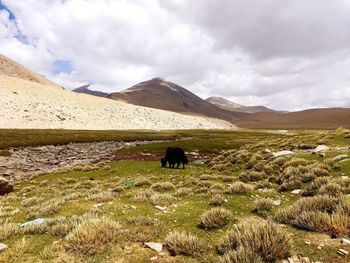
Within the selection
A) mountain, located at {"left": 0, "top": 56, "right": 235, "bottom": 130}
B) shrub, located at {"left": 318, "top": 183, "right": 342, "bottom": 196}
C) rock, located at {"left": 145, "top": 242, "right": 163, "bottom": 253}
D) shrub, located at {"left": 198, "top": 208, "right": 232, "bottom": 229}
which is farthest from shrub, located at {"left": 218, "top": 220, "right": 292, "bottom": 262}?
mountain, located at {"left": 0, "top": 56, "right": 235, "bottom": 130}

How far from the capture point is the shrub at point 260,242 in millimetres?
5574

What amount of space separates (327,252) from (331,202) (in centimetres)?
264

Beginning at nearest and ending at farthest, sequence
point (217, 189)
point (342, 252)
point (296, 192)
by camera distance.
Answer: point (342, 252) < point (296, 192) < point (217, 189)

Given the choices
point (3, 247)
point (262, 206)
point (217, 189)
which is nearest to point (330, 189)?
point (262, 206)

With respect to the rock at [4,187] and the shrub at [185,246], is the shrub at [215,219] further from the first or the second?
the rock at [4,187]

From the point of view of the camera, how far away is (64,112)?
134 metres

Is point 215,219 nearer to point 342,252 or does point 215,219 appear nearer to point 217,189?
point 342,252

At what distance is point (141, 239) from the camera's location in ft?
23.2

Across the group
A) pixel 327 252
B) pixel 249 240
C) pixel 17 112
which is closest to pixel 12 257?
pixel 249 240

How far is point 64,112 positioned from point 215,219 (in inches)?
5428

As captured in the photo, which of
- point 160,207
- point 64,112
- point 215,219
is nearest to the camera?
point 215,219

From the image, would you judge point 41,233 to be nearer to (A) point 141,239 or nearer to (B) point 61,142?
(A) point 141,239

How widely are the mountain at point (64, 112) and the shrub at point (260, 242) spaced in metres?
122

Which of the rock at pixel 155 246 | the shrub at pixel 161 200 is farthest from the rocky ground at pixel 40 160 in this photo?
the rock at pixel 155 246
